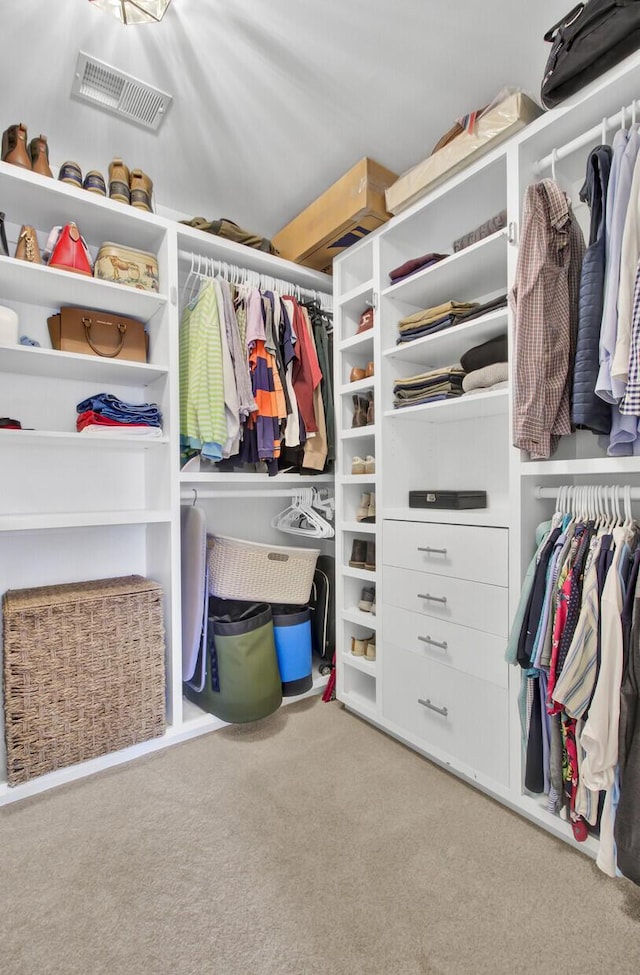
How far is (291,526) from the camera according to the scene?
2617 mm

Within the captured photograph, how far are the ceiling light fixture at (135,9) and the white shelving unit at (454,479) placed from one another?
3.41 feet

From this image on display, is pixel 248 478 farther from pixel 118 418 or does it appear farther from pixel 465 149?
pixel 465 149

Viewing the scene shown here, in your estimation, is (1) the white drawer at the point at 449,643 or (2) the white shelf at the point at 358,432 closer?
(1) the white drawer at the point at 449,643

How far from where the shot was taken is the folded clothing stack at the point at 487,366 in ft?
5.50

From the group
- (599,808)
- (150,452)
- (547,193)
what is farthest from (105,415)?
(599,808)

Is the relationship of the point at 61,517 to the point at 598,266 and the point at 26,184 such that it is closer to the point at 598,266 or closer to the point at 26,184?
the point at 26,184

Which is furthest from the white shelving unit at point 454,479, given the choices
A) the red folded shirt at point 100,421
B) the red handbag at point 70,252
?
the red handbag at point 70,252

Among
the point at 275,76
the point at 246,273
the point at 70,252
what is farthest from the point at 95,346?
the point at 275,76

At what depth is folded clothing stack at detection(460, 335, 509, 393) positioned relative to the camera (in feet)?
5.50

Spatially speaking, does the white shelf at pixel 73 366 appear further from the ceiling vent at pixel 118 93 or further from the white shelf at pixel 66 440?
the ceiling vent at pixel 118 93

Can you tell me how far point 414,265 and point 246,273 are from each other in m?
0.82

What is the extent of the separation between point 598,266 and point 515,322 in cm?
24

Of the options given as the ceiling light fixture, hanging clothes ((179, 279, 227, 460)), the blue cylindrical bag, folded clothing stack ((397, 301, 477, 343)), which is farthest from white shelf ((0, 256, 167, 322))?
the blue cylindrical bag

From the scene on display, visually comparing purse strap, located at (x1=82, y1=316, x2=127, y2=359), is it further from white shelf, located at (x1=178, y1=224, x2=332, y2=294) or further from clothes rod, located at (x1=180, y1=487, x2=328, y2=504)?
clothes rod, located at (x1=180, y1=487, x2=328, y2=504)
